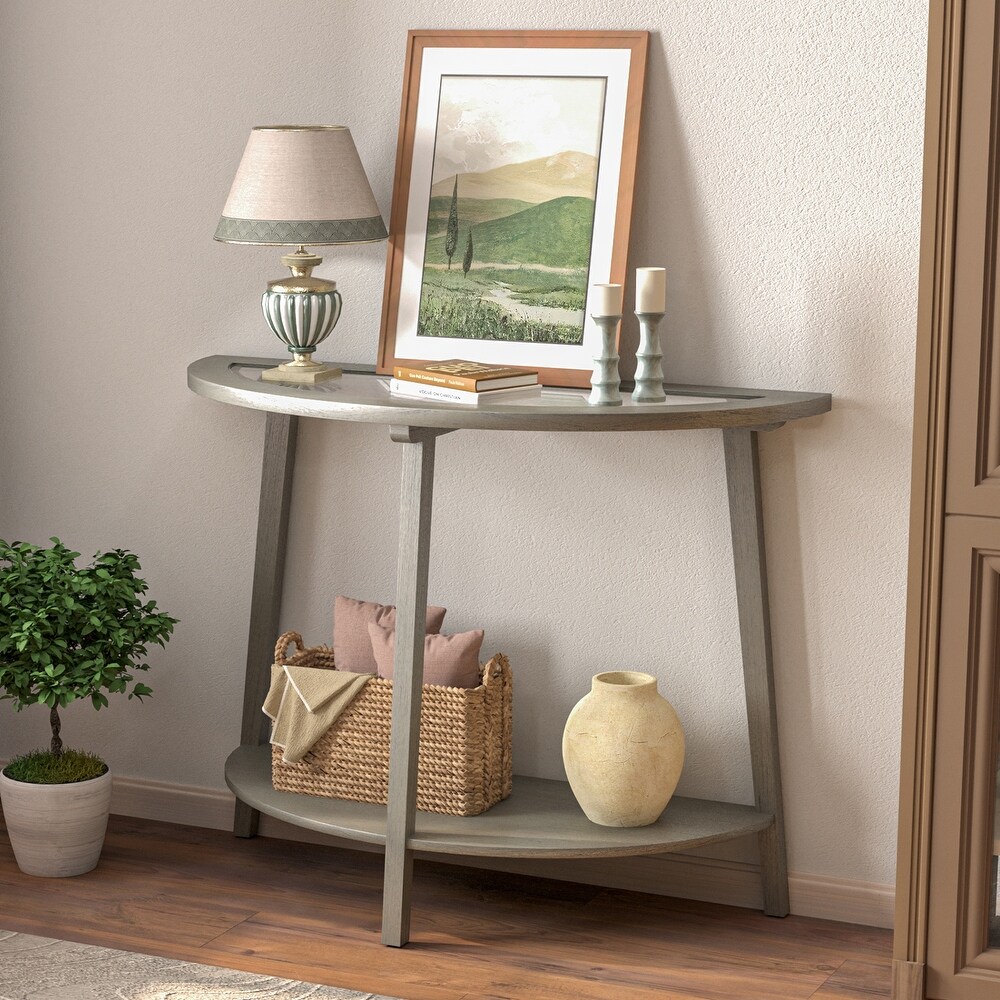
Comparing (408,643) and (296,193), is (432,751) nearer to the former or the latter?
(408,643)

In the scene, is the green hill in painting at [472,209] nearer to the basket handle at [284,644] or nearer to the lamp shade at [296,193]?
the lamp shade at [296,193]

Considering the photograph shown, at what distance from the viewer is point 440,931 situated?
265 cm

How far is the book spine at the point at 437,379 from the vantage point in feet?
7.93

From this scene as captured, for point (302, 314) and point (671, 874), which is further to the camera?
point (671, 874)

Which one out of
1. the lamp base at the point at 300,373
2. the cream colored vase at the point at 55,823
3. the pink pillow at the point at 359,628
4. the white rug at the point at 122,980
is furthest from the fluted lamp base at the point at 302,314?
the white rug at the point at 122,980

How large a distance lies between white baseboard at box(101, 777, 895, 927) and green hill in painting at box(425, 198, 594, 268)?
45.9 inches

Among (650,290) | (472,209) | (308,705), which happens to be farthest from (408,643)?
(472,209)

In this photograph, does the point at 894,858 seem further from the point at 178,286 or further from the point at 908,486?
the point at 178,286

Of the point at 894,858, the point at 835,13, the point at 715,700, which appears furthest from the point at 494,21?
the point at 894,858

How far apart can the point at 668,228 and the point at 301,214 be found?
2.17 ft

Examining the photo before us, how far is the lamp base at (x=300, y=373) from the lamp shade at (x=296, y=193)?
0.22 meters

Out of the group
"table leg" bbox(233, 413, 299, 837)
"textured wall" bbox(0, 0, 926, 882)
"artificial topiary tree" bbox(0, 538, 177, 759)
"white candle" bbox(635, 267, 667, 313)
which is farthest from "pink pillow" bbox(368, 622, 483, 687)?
"white candle" bbox(635, 267, 667, 313)

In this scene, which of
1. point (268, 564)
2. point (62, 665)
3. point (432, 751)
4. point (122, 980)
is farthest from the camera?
point (268, 564)

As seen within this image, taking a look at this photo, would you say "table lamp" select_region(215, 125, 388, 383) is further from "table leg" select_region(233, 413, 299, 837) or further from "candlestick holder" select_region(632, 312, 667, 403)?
"candlestick holder" select_region(632, 312, 667, 403)
